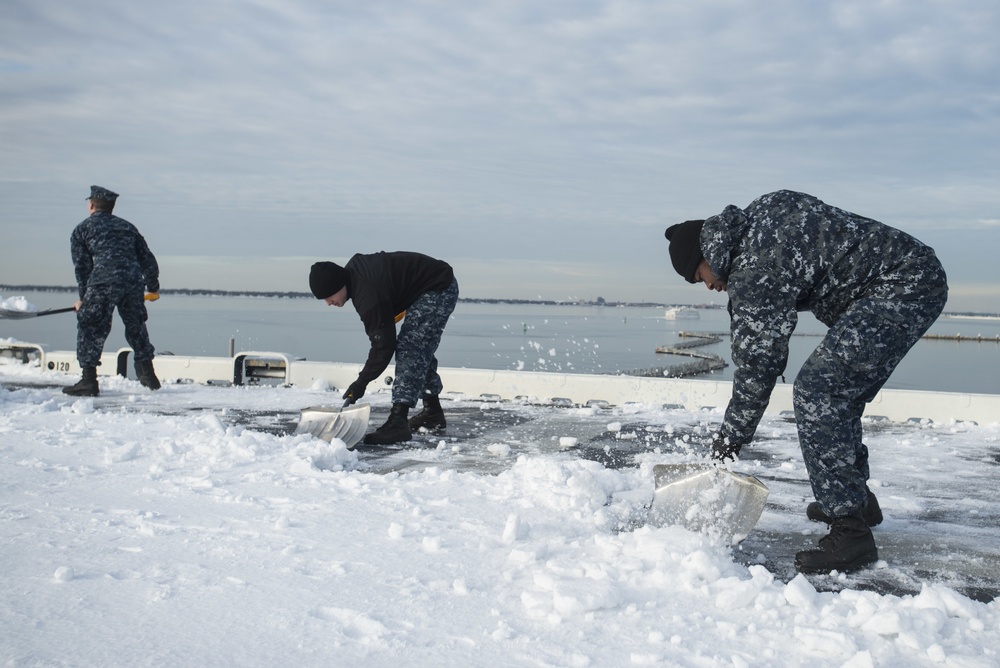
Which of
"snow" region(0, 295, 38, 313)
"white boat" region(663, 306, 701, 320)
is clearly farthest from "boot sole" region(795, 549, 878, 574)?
"white boat" region(663, 306, 701, 320)

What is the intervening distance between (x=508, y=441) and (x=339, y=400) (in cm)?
299

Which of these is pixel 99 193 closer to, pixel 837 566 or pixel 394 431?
pixel 394 431

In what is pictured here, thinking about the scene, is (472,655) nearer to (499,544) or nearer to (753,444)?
(499,544)

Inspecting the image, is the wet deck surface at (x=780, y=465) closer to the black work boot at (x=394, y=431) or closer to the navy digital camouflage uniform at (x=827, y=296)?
the black work boot at (x=394, y=431)

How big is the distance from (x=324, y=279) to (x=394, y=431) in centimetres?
120

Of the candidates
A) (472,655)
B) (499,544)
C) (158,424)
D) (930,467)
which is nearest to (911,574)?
(499,544)

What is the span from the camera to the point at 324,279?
5438mm

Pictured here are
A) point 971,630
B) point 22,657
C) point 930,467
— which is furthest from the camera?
point 930,467

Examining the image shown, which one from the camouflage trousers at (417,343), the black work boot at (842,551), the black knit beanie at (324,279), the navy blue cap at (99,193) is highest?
the navy blue cap at (99,193)

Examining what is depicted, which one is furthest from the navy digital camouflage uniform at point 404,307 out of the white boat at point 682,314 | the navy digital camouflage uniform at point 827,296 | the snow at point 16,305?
the white boat at point 682,314

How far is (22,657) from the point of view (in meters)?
2.19

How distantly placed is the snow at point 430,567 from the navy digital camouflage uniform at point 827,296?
0.53 metres

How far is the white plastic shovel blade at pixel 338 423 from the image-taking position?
5660mm

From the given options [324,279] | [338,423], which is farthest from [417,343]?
[324,279]
